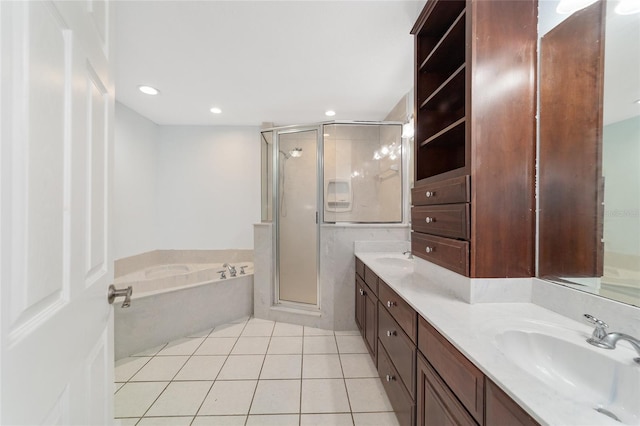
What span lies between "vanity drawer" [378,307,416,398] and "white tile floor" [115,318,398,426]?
402 mm

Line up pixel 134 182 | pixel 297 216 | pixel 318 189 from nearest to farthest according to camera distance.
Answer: pixel 318 189 → pixel 297 216 → pixel 134 182

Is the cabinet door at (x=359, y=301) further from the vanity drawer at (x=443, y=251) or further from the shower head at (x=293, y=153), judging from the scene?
the shower head at (x=293, y=153)

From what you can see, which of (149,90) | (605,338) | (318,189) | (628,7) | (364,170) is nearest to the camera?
(605,338)

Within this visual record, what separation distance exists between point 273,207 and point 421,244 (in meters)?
1.83

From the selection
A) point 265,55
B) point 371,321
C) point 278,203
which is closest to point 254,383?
point 371,321

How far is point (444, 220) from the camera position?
1.32 meters

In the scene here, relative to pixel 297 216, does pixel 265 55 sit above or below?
above

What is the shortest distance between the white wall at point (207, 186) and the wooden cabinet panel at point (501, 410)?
3381 millimetres

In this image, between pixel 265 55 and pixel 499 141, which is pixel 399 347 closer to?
pixel 499 141

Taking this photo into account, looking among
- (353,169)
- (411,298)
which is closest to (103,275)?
(411,298)

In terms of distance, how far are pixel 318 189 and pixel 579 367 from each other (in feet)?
7.58

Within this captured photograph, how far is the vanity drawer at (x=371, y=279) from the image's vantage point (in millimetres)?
1871

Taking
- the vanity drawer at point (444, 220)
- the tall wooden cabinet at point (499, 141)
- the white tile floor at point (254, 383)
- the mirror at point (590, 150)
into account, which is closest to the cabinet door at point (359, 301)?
the white tile floor at point (254, 383)

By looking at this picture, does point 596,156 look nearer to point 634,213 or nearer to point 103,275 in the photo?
point 634,213
